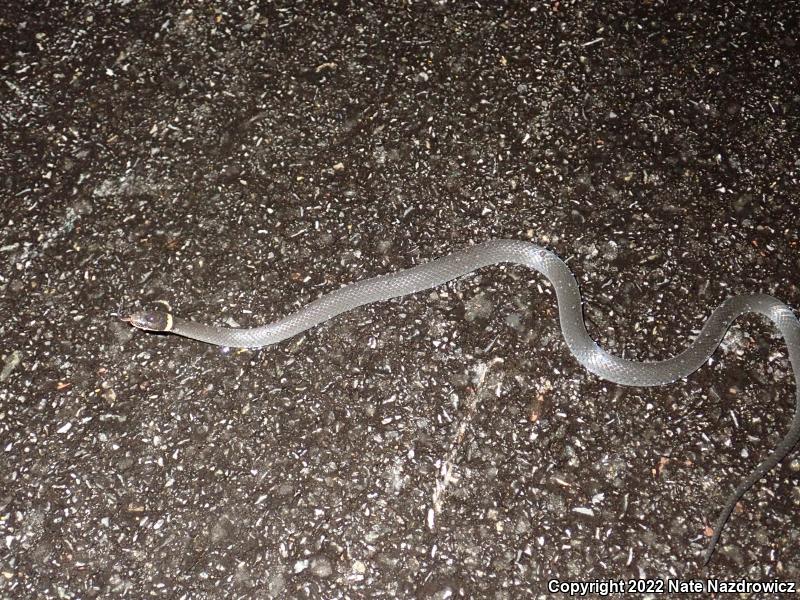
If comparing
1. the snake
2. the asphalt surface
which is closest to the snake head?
Result: the snake

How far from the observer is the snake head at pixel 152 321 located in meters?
3.28

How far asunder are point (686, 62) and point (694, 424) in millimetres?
2404

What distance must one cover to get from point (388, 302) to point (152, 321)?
48.3 inches

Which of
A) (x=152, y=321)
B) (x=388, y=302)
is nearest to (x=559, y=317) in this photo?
(x=388, y=302)

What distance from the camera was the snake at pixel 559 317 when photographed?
319 cm

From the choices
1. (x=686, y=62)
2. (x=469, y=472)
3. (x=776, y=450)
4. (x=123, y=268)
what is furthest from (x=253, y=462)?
(x=686, y=62)

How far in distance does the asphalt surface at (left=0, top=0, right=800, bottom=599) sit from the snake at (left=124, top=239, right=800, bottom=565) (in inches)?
2.9

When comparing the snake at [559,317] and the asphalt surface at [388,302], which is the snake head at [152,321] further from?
the asphalt surface at [388,302]

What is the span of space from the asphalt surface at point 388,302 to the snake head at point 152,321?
0.15 meters

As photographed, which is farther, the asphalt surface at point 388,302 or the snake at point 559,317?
the snake at point 559,317

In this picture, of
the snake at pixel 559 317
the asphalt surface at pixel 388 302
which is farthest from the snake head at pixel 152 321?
the asphalt surface at pixel 388 302

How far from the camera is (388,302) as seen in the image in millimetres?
3490

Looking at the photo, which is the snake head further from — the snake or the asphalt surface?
the asphalt surface

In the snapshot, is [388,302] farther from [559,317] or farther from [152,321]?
[152,321]
